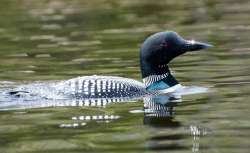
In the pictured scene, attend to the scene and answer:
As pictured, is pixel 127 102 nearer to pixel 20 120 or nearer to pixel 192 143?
pixel 20 120

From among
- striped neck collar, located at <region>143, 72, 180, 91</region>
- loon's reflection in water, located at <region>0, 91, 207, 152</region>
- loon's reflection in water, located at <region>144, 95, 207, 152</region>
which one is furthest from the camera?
striped neck collar, located at <region>143, 72, 180, 91</region>

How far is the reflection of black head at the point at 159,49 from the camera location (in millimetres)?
11430

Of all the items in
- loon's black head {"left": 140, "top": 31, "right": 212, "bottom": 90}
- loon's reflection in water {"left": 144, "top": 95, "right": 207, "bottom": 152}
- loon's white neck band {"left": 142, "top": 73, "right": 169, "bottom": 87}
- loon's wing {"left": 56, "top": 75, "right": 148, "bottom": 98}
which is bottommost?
loon's reflection in water {"left": 144, "top": 95, "right": 207, "bottom": 152}

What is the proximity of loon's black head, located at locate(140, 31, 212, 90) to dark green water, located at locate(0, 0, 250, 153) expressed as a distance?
54cm

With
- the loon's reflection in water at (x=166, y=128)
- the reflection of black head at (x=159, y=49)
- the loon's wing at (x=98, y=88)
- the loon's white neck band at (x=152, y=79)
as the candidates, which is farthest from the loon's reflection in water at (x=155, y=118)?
the reflection of black head at (x=159, y=49)

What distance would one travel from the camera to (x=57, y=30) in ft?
70.7

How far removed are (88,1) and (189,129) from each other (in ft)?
73.4

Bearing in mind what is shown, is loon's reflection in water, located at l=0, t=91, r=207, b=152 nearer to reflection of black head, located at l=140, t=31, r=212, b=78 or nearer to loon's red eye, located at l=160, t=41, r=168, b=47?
reflection of black head, located at l=140, t=31, r=212, b=78

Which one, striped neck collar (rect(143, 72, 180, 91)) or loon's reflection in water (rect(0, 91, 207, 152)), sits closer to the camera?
loon's reflection in water (rect(0, 91, 207, 152))

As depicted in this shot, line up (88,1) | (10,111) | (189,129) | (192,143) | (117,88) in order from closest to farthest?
(192,143), (189,129), (10,111), (117,88), (88,1)

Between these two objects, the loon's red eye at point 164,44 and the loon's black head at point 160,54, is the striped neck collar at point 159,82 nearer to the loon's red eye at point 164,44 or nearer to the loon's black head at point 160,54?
the loon's black head at point 160,54

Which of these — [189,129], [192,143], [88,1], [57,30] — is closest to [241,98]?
[189,129]

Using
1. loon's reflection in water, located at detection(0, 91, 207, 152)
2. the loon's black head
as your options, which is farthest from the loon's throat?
loon's reflection in water, located at detection(0, 91, 207, 152)

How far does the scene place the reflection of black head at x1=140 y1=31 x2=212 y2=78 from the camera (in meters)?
11.4
